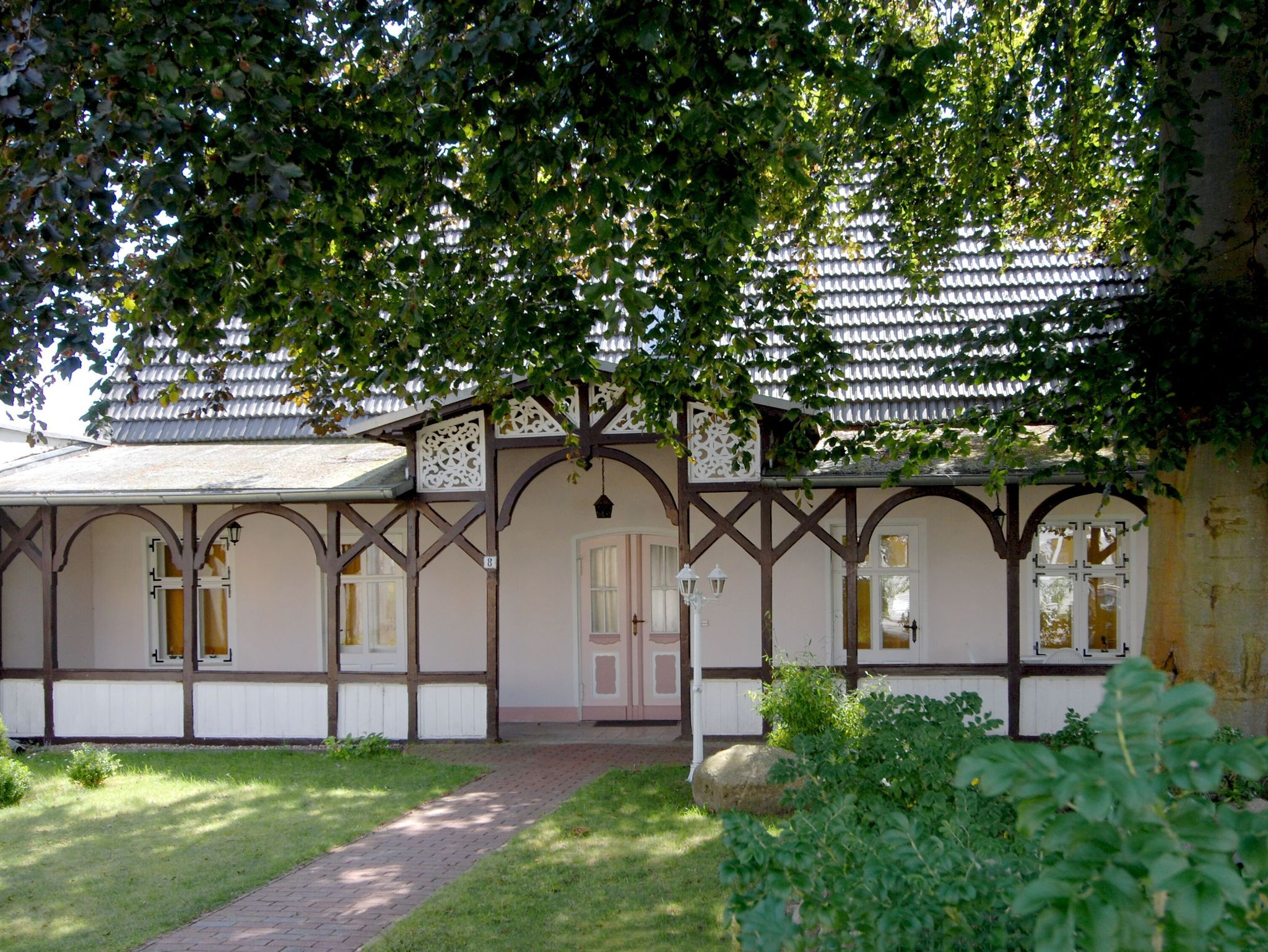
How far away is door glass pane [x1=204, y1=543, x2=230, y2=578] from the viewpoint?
13.3m

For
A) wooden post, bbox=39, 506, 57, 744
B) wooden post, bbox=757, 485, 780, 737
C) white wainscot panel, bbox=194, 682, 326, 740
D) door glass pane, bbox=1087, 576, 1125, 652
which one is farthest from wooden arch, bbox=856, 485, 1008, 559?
wooden post, bbox=39, 506, 57, 744

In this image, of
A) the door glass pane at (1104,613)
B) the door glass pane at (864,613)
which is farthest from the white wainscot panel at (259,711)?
the door glass pane at (1104,613)

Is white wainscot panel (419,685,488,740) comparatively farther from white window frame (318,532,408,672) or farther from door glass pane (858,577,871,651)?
door glass pane (858,577,871,651)

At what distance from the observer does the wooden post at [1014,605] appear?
35.5 ft

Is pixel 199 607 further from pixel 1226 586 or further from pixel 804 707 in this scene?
pixel 1226 586

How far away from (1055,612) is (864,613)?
2.09 m

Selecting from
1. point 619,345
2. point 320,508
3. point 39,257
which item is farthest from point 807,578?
point 39,257

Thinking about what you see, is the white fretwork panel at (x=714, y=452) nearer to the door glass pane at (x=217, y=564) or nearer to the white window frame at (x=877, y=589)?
the white window frame at (x=877, y=589)

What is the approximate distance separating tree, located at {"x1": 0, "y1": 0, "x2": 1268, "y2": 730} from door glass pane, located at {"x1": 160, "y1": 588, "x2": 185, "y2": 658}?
5.98 metres

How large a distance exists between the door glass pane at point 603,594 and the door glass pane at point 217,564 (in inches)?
177

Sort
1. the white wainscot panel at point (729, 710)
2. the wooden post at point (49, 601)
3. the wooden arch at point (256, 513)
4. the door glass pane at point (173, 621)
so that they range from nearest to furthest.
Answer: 1. the white wainscot panel at point (729, 710)
2. the wooden arch at point (256, 513)
3. the wooden post at point (49, 601)
4. the door glass pane at point (173, 621)

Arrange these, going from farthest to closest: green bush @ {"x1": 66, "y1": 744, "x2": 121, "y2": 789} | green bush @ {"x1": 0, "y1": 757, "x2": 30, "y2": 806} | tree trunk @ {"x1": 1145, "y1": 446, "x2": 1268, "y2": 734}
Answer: green bush @ {"x1": 66, "y1": 744, "x2": 121, "y2": 789} < green bush @ {"x1": 0, "y1": 757, "x2": 30, "y2": 806} < tree trunk @ {"x1": 1145, "y1": 446, "x2": 1268, "y2": 734}

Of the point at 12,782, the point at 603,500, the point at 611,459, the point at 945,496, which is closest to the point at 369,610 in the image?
the point at 603,500

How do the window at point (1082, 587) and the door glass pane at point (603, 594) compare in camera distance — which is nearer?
the window at point (1082, 587)
